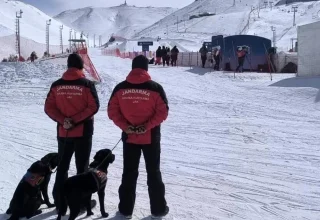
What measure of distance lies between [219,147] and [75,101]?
4.42m

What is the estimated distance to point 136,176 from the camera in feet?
16.0

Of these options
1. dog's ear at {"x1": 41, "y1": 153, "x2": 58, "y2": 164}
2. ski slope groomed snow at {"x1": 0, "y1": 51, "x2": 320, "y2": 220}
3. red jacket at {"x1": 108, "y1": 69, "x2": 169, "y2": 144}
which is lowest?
ski slope groomed snow at {"x1": 0, "y1": 51, "x2": 320, "y2": 220}

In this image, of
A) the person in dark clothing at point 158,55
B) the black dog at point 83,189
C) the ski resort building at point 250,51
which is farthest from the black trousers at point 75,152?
the person in dark clothing at point 158,55

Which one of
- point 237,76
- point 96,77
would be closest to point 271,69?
point 237,76

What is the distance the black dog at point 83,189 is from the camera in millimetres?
4434

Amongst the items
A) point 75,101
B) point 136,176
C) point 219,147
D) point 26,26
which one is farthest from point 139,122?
point 26,26

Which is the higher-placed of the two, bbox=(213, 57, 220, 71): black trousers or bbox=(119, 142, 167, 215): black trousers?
bbox=(213, 57, 220, 71): black trousers

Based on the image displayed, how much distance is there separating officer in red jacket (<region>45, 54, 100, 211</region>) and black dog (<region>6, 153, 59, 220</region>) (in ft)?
0.57

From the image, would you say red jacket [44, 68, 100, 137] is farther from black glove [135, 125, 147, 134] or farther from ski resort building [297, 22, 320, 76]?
ski resort building [297, 22, 320, 76]

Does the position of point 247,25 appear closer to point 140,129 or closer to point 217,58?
point 217,58

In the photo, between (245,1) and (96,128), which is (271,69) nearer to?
(96,128)

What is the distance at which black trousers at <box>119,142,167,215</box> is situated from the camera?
4.79m

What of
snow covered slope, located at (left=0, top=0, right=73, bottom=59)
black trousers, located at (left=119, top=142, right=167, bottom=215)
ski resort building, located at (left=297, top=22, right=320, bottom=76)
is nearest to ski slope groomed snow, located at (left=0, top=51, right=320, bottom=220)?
black trousers, located at (left=119, top=142, right=167, bottom=215)

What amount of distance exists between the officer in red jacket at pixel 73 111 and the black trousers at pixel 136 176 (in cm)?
47
